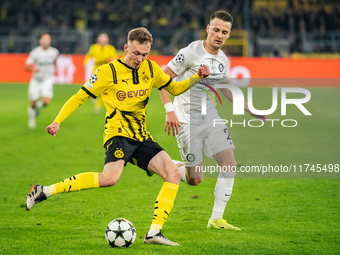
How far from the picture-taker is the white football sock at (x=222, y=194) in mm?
6207

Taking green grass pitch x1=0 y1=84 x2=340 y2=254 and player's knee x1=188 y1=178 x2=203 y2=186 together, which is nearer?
green grass pitch x1=0 y1=84 x2=340 y2=254

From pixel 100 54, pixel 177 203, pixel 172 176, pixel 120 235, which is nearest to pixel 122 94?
pixel 172 176

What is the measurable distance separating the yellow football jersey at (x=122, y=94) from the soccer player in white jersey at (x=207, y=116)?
0.39 metres

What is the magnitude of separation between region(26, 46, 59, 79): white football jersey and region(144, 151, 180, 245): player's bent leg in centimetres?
1027

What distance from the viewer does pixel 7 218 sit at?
6.66 m

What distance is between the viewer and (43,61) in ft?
50.4

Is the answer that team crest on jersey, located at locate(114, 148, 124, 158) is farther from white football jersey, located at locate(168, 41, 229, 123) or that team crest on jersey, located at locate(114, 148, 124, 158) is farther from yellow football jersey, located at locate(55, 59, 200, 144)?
white football jersey, located at locate(168, 41, 229, 123)

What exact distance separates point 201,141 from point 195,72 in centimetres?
77

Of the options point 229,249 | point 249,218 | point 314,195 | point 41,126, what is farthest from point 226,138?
point 41,126

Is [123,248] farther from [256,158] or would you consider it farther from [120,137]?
[256,158]

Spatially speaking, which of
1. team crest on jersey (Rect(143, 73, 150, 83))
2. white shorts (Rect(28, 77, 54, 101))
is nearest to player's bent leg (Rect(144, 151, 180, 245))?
team crest on jersey (Rect(143, 73, 150, 83))

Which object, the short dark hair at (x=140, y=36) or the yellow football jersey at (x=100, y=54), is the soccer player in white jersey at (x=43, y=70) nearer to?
the yellow football jersey at (x=100, y=54)

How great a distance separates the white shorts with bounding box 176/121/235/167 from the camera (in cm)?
→ 633

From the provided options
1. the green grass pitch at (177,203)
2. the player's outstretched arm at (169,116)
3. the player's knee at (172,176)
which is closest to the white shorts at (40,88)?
the green grass pitch at (177,203)
